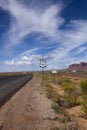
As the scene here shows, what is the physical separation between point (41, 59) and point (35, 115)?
22.2 meters

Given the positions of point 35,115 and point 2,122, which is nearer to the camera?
point 2,122

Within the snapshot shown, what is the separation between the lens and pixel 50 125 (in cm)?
990

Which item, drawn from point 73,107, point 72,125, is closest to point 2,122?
point 72,125

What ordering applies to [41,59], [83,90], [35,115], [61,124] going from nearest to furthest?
[61,124], [35,115], [83,90], [41,59]

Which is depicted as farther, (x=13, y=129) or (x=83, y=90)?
(x=83, y=90)

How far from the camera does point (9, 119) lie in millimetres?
11266

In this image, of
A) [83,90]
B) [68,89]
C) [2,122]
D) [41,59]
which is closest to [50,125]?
[2,122]

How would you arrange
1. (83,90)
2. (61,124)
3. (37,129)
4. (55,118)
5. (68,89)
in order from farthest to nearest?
(68,89) < (83,90) < (55,118) < (61,124) < (37,129)

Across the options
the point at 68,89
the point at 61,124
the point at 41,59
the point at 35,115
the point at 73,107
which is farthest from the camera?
the point at 41,59

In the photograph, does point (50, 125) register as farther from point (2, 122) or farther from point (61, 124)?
point (2, 122)

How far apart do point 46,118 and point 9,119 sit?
1737 millimetres

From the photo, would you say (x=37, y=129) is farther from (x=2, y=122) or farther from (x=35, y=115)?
(x=35, y=115)

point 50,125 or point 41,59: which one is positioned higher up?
point 41,59

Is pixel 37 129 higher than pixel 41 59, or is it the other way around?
pixel 41 59
